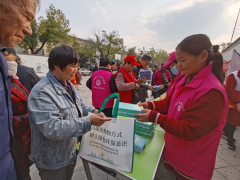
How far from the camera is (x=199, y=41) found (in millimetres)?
1058

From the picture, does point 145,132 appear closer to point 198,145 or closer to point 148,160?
point 148,160

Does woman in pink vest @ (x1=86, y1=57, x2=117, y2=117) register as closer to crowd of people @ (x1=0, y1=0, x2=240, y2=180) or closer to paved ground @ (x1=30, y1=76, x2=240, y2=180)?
paved ground @ (x1=30, y1=76, x2=240, y2=180)

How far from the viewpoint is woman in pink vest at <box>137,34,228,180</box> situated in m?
0.92

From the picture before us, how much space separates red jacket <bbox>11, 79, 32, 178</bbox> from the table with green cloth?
0.65m

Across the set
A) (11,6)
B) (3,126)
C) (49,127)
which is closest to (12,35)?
(11,6)

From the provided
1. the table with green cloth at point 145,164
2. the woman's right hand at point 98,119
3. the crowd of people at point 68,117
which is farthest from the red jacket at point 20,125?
the woman's right hand at point 98,119

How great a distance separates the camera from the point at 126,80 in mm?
2838

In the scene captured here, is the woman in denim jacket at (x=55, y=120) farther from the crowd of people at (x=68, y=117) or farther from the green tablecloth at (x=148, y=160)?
the green tablecloth at (x=148, y=160)

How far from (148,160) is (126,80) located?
187 centimetres

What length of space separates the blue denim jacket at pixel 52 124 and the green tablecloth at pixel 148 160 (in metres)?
0.60

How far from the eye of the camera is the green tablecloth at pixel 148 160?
1.08 m

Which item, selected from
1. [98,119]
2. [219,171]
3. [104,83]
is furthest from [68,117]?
[219,171]

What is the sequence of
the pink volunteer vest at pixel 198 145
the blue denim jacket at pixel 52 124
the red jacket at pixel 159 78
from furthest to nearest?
the red jacket at pixel 159 78
the pink volunteer vest at pixel 198 145
the blue denim jacket at pixel 52 124

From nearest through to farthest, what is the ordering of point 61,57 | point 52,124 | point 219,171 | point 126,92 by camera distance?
point 52,124
point 61,57
point 219,171
point 126,92
